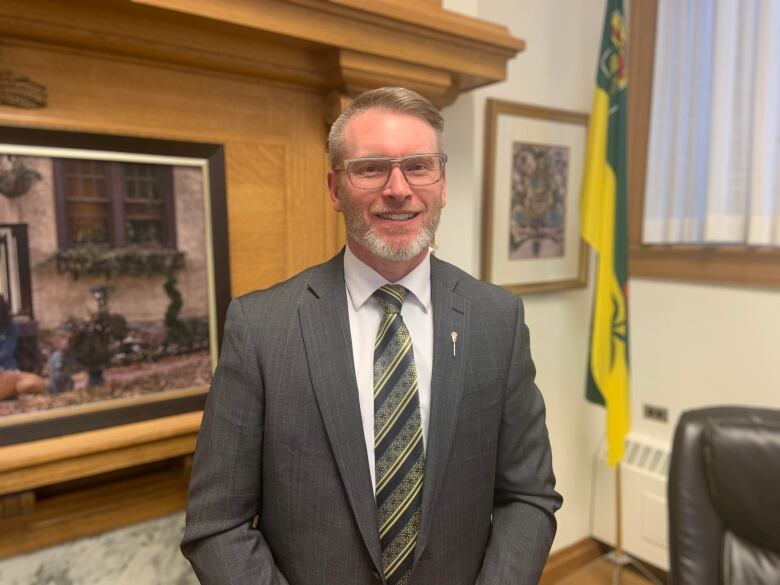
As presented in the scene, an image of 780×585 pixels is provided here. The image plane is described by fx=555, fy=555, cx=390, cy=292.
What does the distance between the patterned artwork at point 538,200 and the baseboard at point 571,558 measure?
4.23 feet

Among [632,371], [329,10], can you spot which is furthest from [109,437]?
[632,371]

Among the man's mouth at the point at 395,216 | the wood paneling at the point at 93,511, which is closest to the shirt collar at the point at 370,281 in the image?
the man's mouth at the point at 395,216

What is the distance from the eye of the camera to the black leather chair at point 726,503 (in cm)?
108

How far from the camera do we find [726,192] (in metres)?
1.97

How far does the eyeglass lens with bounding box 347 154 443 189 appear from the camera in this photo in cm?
97

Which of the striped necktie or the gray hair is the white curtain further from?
the striped necktie

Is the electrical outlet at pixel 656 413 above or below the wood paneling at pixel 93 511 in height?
below

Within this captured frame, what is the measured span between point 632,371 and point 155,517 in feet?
6.25

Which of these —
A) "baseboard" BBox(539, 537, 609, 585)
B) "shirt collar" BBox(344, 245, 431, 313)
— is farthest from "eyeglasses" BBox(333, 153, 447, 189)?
"baseboard" BBox(539, 537, 609, 585)

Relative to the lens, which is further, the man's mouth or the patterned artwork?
the patterned artwork

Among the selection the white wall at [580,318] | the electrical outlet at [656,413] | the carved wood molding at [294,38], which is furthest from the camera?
the electrical outlet at [656,413]

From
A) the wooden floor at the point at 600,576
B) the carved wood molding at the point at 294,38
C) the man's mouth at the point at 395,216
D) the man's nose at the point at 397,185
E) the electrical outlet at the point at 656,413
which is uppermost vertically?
the carved wood molding at the point at 294,38

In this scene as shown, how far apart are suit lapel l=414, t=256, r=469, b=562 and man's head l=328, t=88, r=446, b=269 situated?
0.13 metres

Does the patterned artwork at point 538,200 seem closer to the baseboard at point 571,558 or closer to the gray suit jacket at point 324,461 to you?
the gray suit jacket at point 324,461
